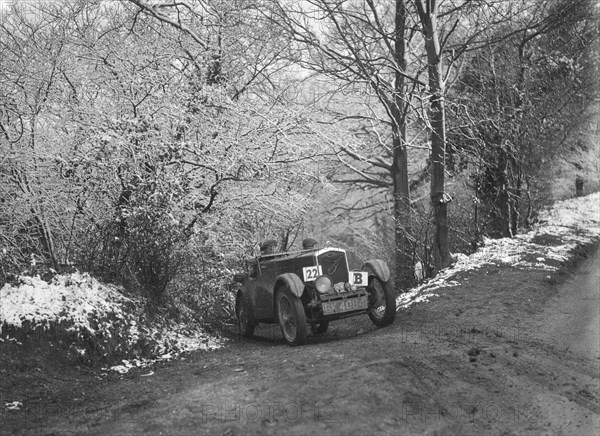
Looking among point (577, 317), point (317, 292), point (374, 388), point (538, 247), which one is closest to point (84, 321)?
point (317, 292)

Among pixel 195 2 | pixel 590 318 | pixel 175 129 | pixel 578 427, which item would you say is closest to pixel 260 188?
pixel 175 129

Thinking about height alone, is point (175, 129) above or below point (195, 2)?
below

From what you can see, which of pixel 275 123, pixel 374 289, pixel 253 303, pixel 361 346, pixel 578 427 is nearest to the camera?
pixel 578 427

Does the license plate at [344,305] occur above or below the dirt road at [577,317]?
above

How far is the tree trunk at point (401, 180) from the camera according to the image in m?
15.9

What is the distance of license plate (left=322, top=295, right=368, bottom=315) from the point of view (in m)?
8.31

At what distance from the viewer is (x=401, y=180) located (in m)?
19.8

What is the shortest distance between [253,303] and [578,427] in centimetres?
550

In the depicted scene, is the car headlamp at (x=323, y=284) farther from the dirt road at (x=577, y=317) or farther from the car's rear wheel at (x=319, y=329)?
the dirt road at (x=577, y=317)

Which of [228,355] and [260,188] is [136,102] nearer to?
[260,188]

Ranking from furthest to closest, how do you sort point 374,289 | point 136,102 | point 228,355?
point 136,102 → point 374,289 → point 228,355

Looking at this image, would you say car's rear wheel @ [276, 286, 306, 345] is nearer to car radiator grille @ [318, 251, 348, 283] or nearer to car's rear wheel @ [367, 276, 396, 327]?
car radiator grille @ [318, 251, 348, 283]

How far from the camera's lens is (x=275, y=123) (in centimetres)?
1259

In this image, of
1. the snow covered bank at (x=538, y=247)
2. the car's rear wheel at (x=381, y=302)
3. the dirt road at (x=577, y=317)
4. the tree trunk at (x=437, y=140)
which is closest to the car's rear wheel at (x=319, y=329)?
the car's rear wheel at (x=381, y=302)
